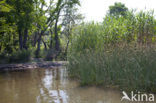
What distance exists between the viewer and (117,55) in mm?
5539

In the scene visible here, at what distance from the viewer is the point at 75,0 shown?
76.4 ft

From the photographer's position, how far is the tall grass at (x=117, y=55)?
4645 millimetres

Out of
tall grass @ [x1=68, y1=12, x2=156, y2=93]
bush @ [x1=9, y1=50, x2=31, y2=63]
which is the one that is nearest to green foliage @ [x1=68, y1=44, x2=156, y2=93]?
tall grass @ [x1=68, y1=12, x2=156, y2=93]

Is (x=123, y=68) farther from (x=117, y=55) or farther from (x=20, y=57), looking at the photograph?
(x=20, y=57)

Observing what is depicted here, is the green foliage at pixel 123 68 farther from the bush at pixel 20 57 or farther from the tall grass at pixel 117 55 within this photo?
the bush at pixel 20 57

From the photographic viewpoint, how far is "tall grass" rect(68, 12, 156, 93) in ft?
15.2

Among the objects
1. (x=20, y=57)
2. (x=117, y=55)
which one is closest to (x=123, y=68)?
(x=117, y=55)

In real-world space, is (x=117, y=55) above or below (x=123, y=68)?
above

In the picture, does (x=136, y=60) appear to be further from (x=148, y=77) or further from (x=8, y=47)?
(x=8, y=47)

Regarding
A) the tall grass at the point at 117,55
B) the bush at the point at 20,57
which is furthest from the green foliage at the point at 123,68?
the bush at the point at 20,57

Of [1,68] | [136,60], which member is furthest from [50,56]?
[136,60]

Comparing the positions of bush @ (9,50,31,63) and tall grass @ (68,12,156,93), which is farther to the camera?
bush @ (9,50,31,63)

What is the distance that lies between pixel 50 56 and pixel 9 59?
4594mm

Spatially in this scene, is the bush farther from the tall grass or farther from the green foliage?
the green foliage
